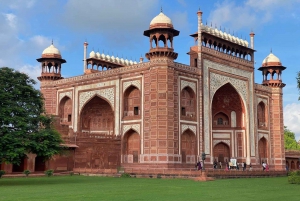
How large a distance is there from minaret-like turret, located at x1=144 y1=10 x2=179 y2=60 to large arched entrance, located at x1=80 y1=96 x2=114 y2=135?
6.23m

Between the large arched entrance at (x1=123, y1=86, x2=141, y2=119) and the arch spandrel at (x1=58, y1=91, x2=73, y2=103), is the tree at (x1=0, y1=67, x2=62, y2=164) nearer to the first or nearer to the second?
the large arched entrance at (x1=123, y1=86, x2=141, y2=119)

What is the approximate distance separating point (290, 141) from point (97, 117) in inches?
1147

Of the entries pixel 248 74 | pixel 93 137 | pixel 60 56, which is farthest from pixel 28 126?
pixel 248 74

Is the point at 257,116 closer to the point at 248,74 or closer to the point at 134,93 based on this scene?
the point at 248,74

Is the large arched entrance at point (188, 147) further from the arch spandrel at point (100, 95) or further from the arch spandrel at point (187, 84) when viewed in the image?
the arch spandrel at point (100, 95)

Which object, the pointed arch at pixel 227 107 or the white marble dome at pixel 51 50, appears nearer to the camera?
the pointed arch at pixel 227 107

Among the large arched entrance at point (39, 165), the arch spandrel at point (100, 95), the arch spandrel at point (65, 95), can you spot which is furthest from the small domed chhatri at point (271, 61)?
the large arched entrance at point (39, 165)

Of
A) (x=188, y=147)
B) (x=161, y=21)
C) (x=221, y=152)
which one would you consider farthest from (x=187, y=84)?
(x=221, y=152)

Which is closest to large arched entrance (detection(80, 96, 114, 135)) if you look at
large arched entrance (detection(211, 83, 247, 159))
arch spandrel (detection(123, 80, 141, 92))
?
arch spandrel (detection(123, 80, 141, 92))

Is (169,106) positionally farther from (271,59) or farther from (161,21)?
(271,59)

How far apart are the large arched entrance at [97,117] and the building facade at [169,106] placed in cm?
7

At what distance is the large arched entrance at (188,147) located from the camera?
2453cm

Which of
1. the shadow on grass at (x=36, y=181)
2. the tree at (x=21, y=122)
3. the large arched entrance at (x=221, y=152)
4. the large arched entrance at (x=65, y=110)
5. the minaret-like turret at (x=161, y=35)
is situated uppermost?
the minaret-like turret at (x=161, y=35)

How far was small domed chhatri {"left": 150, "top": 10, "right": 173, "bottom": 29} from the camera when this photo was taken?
24.2 meters
